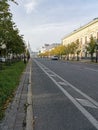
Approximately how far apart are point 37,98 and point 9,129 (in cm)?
510

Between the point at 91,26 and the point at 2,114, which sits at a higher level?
the point at 91,26

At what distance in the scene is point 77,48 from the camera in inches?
4481

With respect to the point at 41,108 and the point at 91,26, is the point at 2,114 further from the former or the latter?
the point at 91,26

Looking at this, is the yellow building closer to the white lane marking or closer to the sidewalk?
the white lane marking

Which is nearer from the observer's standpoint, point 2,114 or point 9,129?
point 9,129

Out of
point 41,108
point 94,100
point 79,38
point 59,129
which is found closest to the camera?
point 59,129

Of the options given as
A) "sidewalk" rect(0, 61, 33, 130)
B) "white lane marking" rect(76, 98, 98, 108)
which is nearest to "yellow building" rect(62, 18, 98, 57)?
"white lane marking" rect(76, 98, 98, 108)

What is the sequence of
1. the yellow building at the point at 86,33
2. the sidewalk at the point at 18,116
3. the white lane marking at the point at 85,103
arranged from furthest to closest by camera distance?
the yellow building at the point at 86,33
the white lane marking at the point at 85,103
the sidewalk at the point at 18,116

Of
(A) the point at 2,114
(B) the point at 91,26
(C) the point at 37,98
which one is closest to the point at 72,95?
(C) the point at 37,98

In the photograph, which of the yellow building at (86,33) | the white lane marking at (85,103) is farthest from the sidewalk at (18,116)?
the yellow building at (86,33)

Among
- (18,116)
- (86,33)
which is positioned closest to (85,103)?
(18,116)

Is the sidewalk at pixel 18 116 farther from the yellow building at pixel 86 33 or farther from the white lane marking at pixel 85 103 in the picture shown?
the yellow building at pixel 86 33

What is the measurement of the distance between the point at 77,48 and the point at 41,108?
10424 centimetres

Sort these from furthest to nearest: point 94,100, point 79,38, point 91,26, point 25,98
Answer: point 79,38 → point 91,26 → point 25,98 → point 94,100
